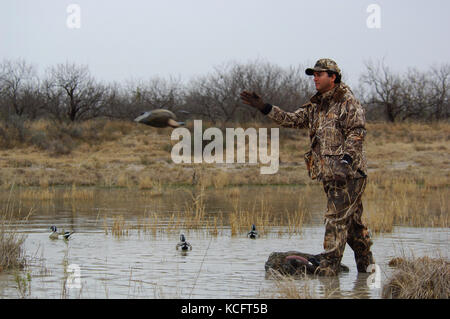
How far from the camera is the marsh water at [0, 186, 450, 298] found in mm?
6703

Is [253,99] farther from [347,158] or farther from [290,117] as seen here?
[347,158]

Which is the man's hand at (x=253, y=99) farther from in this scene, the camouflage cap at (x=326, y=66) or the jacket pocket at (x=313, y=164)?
the jacket pocket at (x=313, y=164)

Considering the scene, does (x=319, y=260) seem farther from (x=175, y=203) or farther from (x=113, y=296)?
(x=175, y=203)

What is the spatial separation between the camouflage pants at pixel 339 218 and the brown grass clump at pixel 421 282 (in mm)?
847

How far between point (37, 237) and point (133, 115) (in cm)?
2487

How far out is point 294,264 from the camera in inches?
294

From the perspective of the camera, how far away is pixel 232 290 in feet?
22.0

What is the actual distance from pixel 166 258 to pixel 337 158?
2743mm

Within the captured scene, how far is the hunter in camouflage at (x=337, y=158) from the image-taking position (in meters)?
6.95

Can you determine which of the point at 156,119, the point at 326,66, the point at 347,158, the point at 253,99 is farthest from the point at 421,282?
the point at 156,119

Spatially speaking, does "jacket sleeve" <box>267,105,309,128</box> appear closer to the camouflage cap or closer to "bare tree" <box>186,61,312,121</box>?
the camouflage cap

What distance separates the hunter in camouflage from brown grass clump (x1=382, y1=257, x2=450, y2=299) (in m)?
0.90

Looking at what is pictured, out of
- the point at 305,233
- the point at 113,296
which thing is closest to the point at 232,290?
the point at 113,296

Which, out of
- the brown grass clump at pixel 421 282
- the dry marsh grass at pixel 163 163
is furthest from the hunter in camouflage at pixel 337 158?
the dry marsh grass at pixel 163 163
